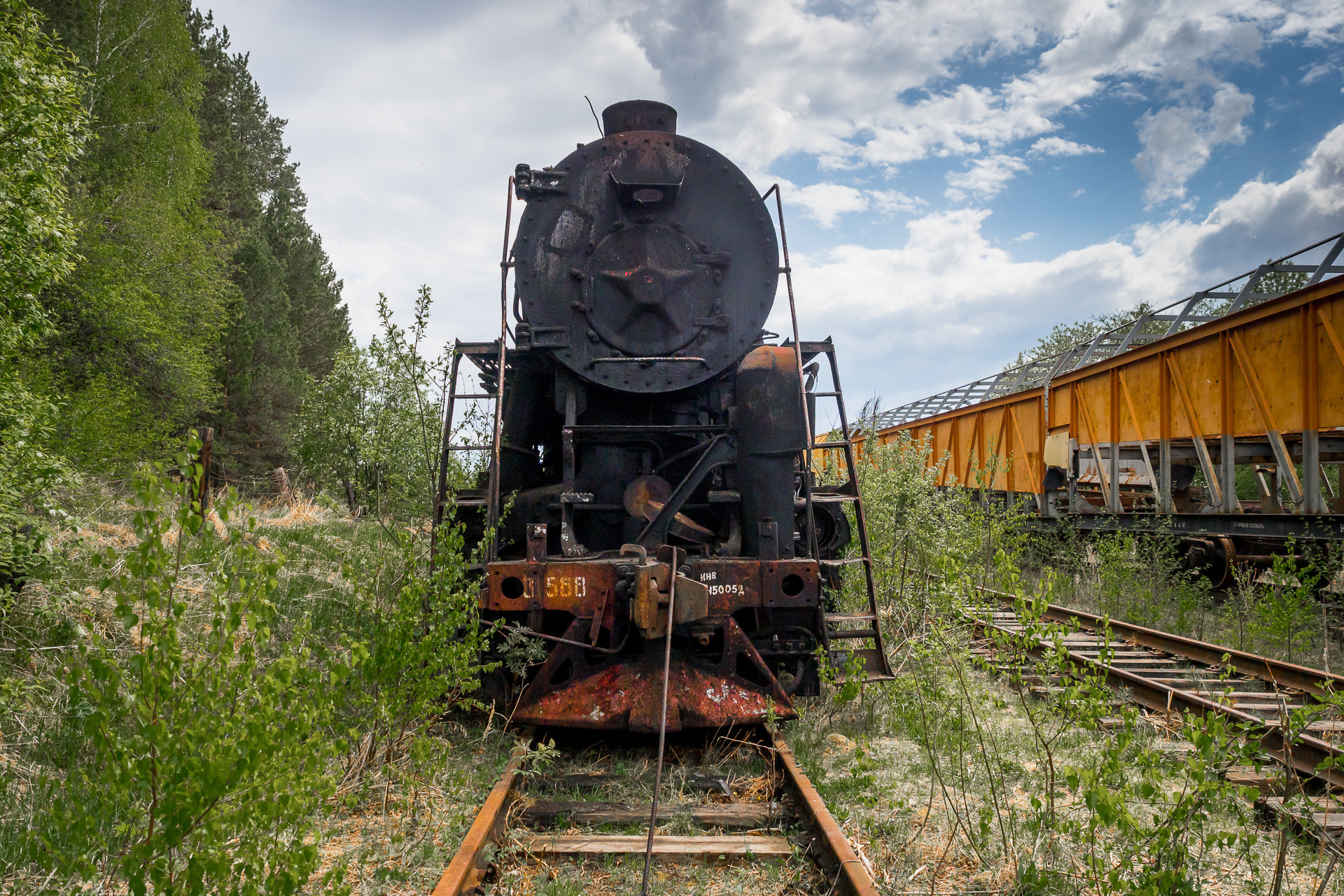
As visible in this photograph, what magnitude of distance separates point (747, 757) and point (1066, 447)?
11.0 meters

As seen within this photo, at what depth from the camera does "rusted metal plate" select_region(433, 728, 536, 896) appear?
2996 millimetres

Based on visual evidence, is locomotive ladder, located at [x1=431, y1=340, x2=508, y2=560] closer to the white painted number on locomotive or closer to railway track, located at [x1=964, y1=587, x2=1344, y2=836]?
the white painted number on locomotive

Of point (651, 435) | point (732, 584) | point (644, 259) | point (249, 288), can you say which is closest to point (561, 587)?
point (732, 584)

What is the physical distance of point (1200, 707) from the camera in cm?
585

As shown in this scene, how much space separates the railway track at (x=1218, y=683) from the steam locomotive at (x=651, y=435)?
1.33 meters

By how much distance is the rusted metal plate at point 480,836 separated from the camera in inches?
118

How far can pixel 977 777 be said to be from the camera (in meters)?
4.69

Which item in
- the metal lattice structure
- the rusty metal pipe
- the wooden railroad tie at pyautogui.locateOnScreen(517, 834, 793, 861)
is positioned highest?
the metal lattice structure

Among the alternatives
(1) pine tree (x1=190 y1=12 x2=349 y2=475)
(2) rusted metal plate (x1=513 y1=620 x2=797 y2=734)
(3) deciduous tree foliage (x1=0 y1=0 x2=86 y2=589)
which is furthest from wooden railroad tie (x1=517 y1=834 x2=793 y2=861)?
(1) pine tree (x1=190 y1=12 x2=349 y2=475)

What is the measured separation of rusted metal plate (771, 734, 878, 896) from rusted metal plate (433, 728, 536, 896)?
1.31 metres

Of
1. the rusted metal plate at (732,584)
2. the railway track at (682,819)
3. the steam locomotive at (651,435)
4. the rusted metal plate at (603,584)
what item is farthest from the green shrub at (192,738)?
the rusted metal plate at (732,584)

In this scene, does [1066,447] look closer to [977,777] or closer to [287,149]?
[977,777]

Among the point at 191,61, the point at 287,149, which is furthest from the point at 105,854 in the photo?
the point at 287,149

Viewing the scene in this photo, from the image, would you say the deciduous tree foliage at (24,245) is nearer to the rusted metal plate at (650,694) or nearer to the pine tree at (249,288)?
the rusted metal plate at (650,694)
